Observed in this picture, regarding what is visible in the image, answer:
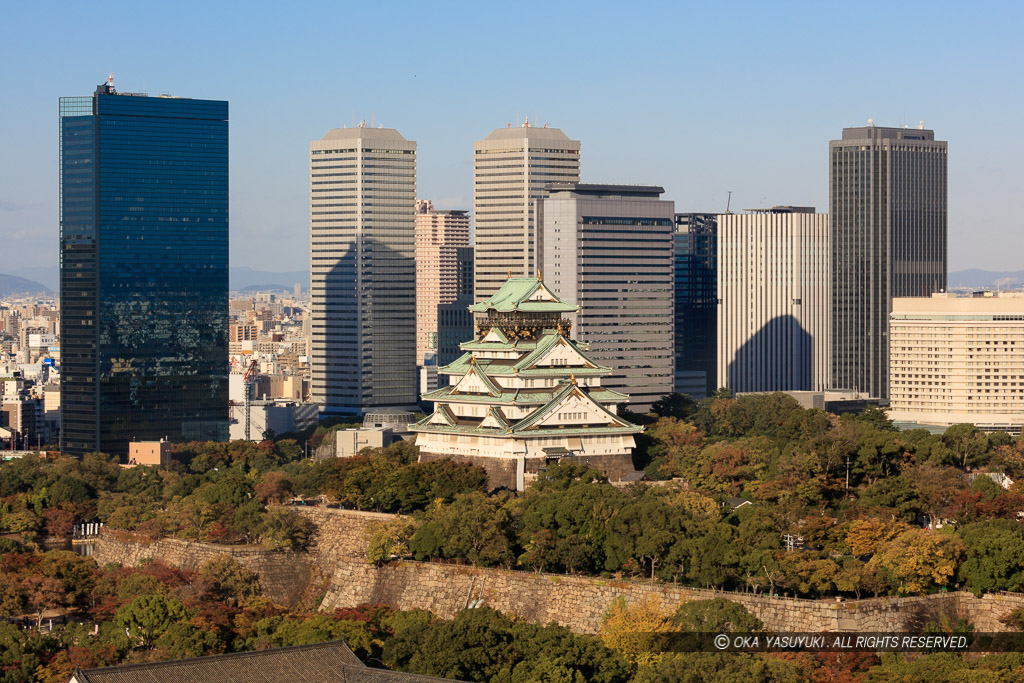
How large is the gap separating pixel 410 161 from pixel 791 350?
4475 cm

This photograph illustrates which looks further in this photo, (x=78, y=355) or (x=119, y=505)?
(x=78, y=355)

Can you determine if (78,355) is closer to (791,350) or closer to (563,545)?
(791,350)

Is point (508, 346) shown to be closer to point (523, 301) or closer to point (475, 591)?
point (523, 301)

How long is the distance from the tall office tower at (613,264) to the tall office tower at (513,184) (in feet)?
45.4

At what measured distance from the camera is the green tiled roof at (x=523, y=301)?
3600 inches

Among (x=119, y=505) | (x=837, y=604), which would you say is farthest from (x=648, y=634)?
(x=119, y=505)

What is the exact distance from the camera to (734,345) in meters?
193

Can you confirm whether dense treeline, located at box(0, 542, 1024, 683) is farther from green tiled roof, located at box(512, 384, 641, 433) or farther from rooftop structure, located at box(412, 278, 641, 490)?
green tiled roof, located at box(512, 384, 641, 433)

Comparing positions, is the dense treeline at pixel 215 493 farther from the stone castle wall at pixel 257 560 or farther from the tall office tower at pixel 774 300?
the tall office tower at pixel 774 300

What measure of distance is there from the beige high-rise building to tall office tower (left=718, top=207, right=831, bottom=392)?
40.2 metres

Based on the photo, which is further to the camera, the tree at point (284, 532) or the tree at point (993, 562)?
the tree at point (284, 532)

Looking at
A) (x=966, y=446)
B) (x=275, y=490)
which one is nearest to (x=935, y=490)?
(x=966, y=446)

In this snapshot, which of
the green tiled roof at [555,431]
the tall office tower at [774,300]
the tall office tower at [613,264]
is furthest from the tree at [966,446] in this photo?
the tall office tower at [774,300]

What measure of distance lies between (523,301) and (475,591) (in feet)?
73.4
